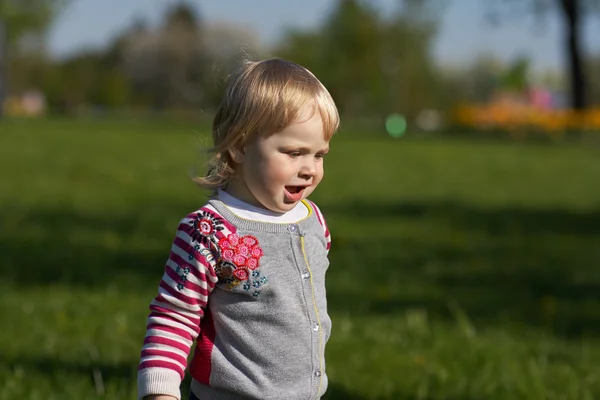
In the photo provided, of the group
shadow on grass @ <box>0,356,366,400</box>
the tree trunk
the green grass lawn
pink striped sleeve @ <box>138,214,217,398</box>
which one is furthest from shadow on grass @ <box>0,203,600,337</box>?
the tree trunk

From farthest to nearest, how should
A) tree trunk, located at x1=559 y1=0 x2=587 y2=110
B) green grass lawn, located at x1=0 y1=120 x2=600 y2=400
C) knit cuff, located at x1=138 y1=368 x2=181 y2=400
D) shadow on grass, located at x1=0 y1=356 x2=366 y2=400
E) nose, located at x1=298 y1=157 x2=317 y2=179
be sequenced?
tree trunk, located at x1=559 y1=0 x2=587 y2=110 → green grass lawn, located at x1=0 y1=120 x2=600 y2=400 → shadow on grass, located at x1=0 y1=356 x2=366 y2=400 → nose, located at x1=298 y1=157 x2=317 y2=179 → knit cuff, located at x1=138 y1=368 x2=181 y2=400

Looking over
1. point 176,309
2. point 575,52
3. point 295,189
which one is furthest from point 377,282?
point 575,52

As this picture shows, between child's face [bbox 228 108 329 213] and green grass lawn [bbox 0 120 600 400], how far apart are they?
24 cm

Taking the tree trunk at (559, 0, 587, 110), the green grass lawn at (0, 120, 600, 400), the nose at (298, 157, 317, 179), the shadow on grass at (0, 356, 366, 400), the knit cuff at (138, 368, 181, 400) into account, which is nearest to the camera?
the knit cuff at (138, 368, 181, 400)

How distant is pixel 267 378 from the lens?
245 centimetres

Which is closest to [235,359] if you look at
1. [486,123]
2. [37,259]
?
[37,259]

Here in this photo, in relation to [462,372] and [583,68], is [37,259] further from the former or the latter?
[583,68]

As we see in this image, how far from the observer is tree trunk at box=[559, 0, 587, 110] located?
42500 millimetres

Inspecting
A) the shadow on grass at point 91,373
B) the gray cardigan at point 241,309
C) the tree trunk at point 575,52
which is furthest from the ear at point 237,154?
the tree trunk at point 575,52

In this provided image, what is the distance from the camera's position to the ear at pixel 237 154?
247 cm

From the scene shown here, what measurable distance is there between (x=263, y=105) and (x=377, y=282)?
194 inches

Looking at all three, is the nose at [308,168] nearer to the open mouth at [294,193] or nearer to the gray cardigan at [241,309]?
the open mouth at [294,193]

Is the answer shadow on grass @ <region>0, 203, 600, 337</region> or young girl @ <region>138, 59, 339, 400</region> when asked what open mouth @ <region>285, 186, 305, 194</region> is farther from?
shadow on grass @ <region>0, 203, 600, 337</region>

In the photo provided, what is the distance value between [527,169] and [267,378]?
18892mm
